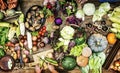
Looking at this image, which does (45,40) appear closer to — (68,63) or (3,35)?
(68,63)

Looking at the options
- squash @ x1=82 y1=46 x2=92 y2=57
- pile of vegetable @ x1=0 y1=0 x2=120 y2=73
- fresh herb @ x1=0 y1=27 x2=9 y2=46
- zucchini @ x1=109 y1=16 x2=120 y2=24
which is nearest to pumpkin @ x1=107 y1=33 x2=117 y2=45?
pile of vegetable @ x1=0 y1=0 x2=120 y2=73

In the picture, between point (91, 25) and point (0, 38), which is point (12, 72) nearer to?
point (0, 38)

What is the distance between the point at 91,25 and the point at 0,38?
1323 mm

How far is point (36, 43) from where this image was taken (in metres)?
5.29

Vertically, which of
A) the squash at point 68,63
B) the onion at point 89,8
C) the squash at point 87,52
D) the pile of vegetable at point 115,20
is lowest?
the squash at point 68,63

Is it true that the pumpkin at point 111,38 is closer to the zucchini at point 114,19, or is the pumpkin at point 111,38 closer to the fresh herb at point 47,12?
the zucchini at point 114,19

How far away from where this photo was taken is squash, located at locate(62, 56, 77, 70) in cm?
518

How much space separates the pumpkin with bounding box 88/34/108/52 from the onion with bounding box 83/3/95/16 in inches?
13.9

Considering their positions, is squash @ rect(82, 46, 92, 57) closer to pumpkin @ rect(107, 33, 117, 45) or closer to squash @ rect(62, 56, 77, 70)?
squash @ rect(62, 56, 77, 70)

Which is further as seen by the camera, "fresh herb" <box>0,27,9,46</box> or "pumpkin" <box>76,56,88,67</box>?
"fresh herb" <box>0,27,9,46</box>

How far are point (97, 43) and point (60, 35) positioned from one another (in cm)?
54

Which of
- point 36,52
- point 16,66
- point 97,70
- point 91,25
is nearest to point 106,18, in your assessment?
point 91,25

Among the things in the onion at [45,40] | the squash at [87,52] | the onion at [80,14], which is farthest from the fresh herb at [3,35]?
the squash at [87,52]

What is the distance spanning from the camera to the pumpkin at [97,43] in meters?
5.16
